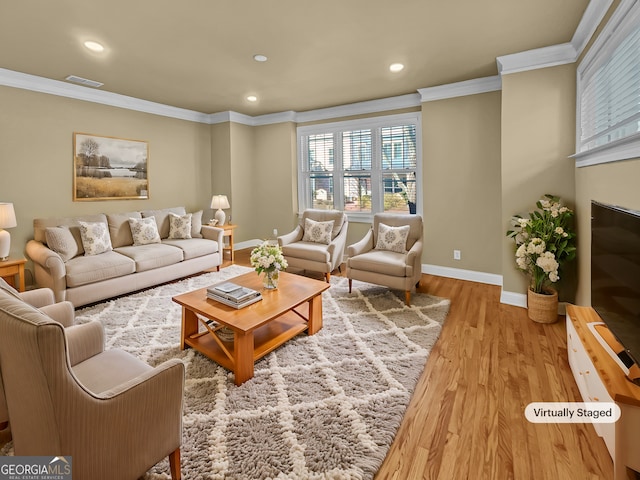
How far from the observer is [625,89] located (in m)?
2.11

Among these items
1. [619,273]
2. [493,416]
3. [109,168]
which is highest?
[109,168]

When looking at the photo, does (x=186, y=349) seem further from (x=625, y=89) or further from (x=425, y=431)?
(x=625, y=89)

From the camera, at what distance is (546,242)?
3.17 m

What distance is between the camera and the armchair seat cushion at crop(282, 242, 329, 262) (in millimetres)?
4449

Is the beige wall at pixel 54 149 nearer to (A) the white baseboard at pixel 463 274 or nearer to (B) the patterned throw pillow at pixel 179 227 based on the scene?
(B) the patterned throw pillow at pixel 179 227

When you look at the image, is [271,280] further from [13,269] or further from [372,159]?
[372,159]

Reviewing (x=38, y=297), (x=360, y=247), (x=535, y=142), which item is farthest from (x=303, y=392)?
(x=535, y=142)

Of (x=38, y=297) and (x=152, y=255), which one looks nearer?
(x=38, y=297)

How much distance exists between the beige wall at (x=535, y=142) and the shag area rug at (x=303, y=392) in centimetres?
133

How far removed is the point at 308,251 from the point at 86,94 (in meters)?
3.66

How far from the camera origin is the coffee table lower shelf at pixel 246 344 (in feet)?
7.36

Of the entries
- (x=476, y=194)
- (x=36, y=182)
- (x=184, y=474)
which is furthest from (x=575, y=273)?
(x=36, y=182)

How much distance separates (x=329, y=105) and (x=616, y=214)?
4.54 m

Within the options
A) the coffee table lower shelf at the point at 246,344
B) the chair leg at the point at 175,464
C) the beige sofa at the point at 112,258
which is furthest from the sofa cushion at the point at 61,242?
the chair leg at the point at 175,464
